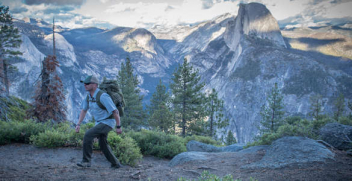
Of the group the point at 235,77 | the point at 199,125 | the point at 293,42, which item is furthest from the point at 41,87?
the point at 293,42

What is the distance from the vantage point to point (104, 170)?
16.1 feet

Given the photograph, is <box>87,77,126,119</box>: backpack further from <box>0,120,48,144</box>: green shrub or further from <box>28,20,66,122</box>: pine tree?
<box>28,20,66,122</box>: pine tree

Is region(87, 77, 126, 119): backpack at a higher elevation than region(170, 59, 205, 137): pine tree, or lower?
higher

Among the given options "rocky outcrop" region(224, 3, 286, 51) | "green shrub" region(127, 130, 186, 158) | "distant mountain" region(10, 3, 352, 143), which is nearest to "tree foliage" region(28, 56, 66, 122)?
"green shrub" region(127, 130, 186, 158)

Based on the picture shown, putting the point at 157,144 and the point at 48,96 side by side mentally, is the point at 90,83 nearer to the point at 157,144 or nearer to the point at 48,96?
the point at 157,144

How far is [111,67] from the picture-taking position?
622 feet

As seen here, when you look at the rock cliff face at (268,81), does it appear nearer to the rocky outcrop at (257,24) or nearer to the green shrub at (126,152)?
the rocky outcrop at (257,24)

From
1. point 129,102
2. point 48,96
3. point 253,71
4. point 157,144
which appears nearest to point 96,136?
point 157,144

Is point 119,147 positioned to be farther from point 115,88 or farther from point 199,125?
point 199,125

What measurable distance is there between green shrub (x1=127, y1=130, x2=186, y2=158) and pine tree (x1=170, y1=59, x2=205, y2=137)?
11542mm

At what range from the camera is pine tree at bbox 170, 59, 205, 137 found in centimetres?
2075

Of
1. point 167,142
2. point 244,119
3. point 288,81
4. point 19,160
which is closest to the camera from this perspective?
point 19,160

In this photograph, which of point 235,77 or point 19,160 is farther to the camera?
point 235,77

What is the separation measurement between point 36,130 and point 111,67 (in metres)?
194
